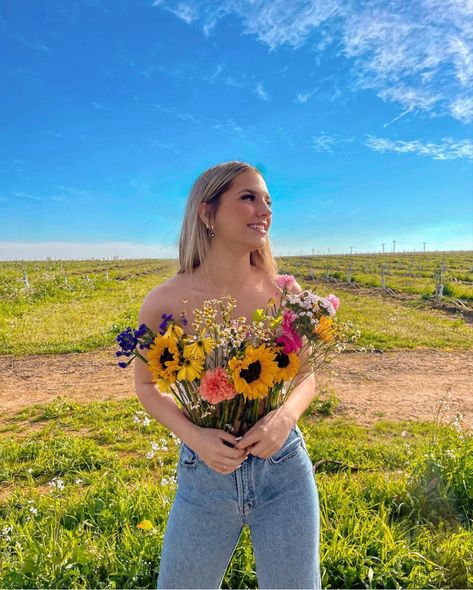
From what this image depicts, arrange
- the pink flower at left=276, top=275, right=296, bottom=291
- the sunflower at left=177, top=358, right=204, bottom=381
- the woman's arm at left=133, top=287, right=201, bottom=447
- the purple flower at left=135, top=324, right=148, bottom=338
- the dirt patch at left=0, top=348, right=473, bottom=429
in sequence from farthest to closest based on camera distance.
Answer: the dirt patch at left=0, top=348, right=473, bottom=429 < the pink flower at left=276, top=275, right=296, bottom=291 < the woman's arm at left=133, top=287, right=201, bottom=447 < the purple flower at left=135, top=324, right=148, bottom=338 < the sunflower at left=177, top=358, right=204, bottom=381

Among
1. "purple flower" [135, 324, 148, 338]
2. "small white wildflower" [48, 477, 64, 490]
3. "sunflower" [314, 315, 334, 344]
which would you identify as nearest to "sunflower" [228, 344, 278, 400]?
"sunflower" [314, 315, 334, 344]

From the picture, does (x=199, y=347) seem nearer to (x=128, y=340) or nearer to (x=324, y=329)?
(x=128, y=340)

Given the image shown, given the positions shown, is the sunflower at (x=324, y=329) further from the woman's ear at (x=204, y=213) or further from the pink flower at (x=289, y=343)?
the woman's ear at (x=204, y=213)

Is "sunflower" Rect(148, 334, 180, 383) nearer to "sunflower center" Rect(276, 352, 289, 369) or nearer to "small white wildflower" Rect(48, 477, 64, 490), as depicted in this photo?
"sunflower center" Rect(276, 352, 289, 369)

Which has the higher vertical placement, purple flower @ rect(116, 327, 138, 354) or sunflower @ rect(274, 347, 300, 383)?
purple flower @ rect(116, 327, 138, 354)

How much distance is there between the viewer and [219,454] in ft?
4.64

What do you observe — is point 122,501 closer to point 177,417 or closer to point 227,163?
point 177,417

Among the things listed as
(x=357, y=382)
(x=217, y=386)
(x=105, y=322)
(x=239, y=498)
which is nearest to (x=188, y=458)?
(x=239, y=498)

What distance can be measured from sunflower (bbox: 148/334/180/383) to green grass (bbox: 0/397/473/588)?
5.95 feet

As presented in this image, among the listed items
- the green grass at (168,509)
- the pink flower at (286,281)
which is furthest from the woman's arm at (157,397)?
the green grass at (168,509)

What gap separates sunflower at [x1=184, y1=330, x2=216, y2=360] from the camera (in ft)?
4.30

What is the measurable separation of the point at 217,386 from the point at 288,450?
1.68ft

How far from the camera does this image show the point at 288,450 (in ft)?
5.31

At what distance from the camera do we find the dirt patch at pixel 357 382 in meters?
5.88
